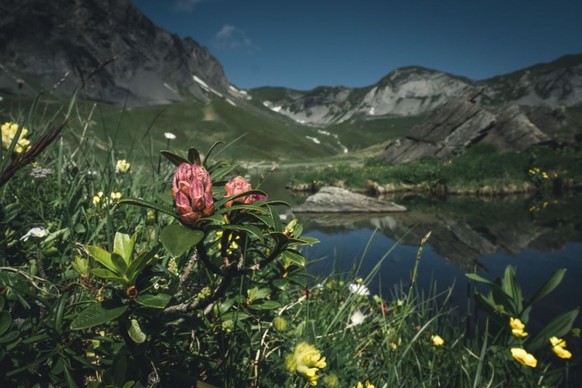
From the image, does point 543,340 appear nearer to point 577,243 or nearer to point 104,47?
point 577,243

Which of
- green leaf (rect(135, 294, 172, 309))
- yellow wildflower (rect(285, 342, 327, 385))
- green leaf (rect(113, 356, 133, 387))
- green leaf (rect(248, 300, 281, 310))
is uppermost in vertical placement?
green leaf (rect(135, 294, 172, 309))

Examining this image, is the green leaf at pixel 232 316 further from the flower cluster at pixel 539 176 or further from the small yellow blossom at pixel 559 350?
the flower cluster at pixel 539 176

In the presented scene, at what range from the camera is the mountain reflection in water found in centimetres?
546

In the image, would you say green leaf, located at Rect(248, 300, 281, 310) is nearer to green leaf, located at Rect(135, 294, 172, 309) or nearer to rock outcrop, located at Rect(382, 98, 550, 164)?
green leaf, located at Rect(135, 294, 172, 309)

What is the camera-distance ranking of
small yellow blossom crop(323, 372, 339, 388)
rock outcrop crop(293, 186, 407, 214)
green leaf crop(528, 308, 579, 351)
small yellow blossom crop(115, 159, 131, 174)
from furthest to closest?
1. rock outcrop crop(293, 186, 407, 214)
2. small yellow blossom crop(115, 159, 131, 174)
3. green leaf crop(528, 308, 579, 351)
4. small yellow blossom crop(323, 372, 339, 388)

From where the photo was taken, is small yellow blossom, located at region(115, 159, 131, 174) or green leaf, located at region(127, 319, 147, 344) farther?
small yellow blossom, located at region(115, 159, 131, 174)

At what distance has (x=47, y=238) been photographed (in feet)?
5.46

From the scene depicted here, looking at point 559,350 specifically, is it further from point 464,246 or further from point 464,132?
point 464,132

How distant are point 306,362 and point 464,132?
2436cm

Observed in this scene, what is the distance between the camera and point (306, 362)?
1.45 metres

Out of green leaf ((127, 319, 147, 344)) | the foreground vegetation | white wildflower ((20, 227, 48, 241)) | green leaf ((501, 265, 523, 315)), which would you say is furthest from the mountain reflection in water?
green leaf ((127, 319, 147, 344))

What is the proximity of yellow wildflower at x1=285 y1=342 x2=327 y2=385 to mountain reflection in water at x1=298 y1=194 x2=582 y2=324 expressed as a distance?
1.47m

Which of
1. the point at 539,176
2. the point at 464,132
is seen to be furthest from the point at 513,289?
the point at 464,132

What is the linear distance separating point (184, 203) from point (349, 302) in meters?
1.83
